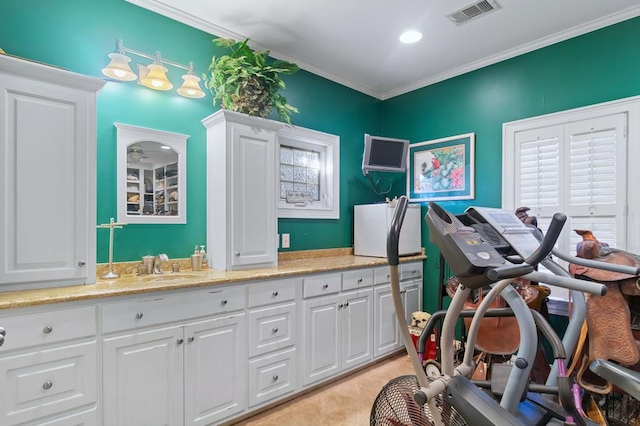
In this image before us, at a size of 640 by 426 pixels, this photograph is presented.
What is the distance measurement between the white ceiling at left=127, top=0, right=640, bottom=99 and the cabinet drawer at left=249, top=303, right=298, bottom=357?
222 cm

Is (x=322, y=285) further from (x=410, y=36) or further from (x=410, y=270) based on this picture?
(x=410, y=36)

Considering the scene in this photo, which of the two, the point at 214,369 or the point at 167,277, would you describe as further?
the point at 167,277

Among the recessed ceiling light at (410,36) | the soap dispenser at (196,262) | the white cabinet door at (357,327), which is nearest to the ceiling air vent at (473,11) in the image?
the recessed ceiling light at (410,36)

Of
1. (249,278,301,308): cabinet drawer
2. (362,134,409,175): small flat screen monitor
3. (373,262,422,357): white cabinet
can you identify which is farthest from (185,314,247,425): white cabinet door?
(362,134,409,175): small flat screen monitor

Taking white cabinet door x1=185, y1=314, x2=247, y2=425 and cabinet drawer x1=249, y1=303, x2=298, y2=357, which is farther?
cabinet drawer x1=249, y1=303, x2=298, y2=357

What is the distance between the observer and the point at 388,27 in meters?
2.80

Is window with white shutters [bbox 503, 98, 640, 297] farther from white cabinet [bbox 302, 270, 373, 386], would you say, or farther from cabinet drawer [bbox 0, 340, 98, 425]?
cabinet drawer [bbox 0, 340, 98, 425]

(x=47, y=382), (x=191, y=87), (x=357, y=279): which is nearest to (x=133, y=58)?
(x=191, y=87)

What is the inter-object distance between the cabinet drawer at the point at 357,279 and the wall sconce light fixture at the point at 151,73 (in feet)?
6.10

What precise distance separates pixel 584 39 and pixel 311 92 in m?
2.37

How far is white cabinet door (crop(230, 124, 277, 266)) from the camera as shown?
99.7 inches

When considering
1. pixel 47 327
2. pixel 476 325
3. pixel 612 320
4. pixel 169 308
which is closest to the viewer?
pixel 476 325

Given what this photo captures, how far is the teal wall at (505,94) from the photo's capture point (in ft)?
8.66

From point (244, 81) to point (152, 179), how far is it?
984 millimetres
